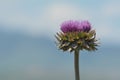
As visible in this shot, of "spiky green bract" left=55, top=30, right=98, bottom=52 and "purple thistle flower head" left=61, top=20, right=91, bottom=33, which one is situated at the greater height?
"purple thistle flower head" left=61, top=20, right=91, bottom=33

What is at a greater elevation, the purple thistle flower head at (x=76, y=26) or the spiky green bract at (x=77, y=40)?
the purple thistle flower head at (x=76, y=26)

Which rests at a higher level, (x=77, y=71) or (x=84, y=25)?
(x=84, y=25)

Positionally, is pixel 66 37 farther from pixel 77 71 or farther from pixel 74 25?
pixel 77 71

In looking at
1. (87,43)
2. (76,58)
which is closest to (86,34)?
(87,43)
